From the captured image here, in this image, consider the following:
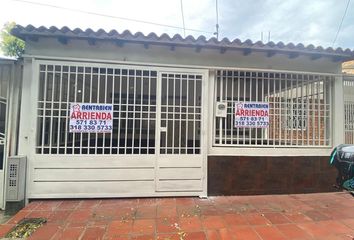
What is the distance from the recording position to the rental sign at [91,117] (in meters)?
4.58

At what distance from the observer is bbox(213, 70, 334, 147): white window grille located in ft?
16.7

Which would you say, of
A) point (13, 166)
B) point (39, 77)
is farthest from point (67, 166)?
point (39, 77)

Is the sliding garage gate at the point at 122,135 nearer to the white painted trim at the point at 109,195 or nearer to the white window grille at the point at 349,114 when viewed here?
the white painted trim at the point at 109,195

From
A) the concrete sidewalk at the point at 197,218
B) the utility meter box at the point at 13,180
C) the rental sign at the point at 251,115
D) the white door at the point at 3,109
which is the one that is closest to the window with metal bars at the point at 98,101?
the utility meter box at the point at 13,180

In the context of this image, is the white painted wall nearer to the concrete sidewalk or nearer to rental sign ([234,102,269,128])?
rental sign ([234,102,269,128])

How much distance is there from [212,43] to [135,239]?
356 centimetres

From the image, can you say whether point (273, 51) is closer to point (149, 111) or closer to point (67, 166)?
point (149, 111)

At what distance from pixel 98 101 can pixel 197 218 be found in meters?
2.85

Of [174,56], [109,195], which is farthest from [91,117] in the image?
[174,56]

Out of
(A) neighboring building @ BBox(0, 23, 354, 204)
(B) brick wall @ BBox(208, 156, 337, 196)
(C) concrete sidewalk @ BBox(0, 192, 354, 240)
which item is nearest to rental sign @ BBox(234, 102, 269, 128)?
(A) neighboring building @ BBox(0, 23, 354, 204)

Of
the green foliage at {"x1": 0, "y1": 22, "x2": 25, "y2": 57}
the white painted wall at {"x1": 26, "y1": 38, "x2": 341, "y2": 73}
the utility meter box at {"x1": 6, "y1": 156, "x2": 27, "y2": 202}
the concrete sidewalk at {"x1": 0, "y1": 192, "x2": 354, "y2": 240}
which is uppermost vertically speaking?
the green foliage at {"x1": 0, "y1": 22, "x2": 25, "y2": 57}

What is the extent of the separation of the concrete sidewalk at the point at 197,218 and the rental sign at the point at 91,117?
138 centimetres

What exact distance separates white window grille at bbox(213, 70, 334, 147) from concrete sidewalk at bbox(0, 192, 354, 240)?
3.98ft

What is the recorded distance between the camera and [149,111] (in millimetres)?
4828
